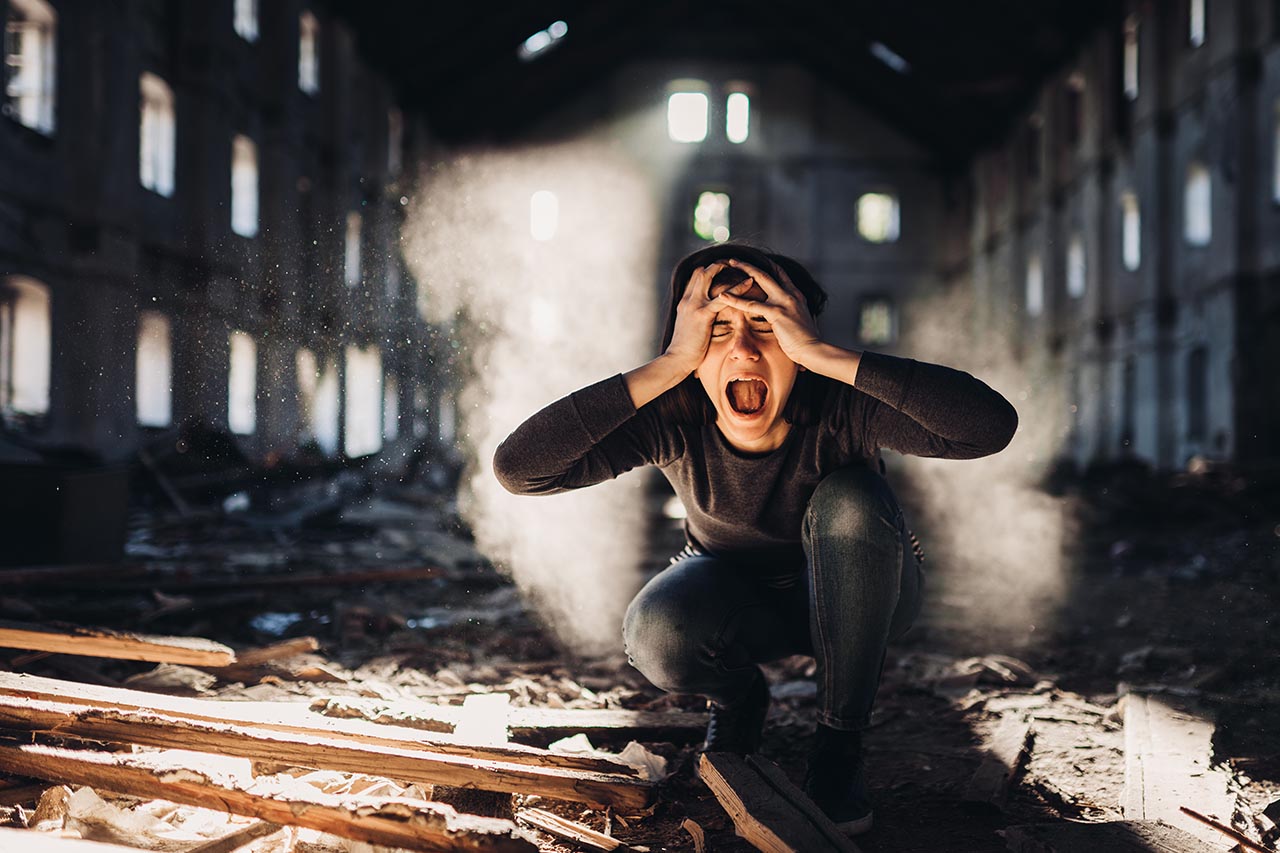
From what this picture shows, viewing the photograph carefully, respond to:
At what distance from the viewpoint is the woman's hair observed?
262 cm

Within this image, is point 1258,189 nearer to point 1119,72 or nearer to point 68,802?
point 1119,72

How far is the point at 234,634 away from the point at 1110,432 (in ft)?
64.4

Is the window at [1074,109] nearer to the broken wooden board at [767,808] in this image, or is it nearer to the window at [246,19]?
the window at [246,19]

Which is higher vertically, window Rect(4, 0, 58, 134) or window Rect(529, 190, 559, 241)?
window Rect(529, 190, 559, 241)

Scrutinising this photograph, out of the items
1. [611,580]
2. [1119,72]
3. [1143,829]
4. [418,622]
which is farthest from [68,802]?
[1119,72]

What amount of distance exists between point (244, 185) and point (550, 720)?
1562cm

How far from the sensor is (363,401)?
20.2m

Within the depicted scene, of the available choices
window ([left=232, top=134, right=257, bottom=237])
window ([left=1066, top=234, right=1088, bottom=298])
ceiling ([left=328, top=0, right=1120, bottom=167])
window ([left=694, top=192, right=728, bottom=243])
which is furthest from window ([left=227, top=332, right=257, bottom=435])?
window ([left=1066, top=234, right=1088, bottom=298])

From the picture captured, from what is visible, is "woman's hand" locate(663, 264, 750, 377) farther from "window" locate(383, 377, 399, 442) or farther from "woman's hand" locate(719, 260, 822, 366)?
"window" locate(383, 377, 399, 442)

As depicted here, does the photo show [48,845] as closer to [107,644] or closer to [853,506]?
[107,644]

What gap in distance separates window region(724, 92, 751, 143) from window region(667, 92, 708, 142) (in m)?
0.69

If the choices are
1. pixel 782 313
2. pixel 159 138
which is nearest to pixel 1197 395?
pixel 782 313

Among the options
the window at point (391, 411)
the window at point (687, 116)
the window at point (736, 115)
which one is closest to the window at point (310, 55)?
the window at point (391, 411)

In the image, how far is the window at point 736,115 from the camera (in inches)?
1152
